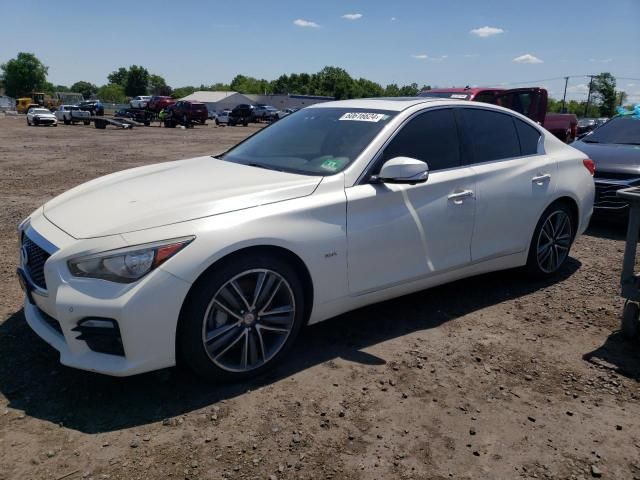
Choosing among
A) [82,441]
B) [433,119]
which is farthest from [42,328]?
[433,119]

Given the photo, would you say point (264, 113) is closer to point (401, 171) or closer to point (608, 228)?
point (608, 228)

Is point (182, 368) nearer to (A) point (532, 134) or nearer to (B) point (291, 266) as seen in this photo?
(B) point (291, 266)

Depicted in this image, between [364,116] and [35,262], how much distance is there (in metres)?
2.42

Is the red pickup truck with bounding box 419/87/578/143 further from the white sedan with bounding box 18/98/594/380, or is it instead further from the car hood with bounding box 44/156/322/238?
the car hood with bounding box 44/156/322/238

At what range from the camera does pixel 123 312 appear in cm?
264

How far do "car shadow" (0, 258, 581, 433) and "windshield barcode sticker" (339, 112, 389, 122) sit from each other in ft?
4.97

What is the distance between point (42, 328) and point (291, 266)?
1.48 metres

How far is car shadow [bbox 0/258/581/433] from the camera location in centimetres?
286

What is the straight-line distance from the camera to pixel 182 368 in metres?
3.29

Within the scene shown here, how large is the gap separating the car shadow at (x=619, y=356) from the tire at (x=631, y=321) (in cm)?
5

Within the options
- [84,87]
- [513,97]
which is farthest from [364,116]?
[84,87]

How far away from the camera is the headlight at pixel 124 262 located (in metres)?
2.71

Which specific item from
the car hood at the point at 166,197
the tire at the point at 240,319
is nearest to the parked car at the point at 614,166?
the car hood at the point at 166,197

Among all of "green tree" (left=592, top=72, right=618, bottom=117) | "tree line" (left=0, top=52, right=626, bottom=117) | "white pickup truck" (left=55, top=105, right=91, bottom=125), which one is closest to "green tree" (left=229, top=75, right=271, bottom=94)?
"tree line" (left=0, top=52, right=626, bottom=117)
